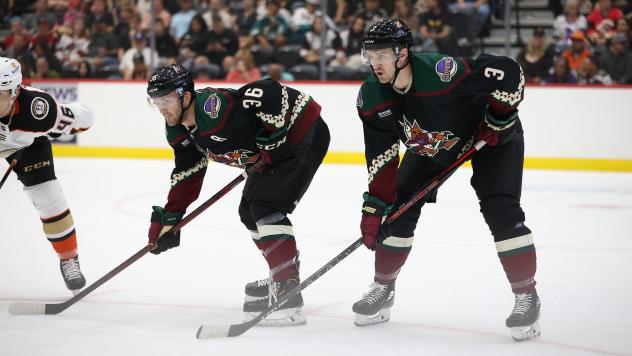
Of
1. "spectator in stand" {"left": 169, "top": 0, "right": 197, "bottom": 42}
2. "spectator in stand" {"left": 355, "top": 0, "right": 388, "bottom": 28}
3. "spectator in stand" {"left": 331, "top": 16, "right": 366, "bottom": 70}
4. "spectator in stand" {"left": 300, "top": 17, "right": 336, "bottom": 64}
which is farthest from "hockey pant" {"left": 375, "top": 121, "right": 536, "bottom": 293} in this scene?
"spectator in stand" {"left": 169, "top": 0, "right": 197, "bottom": 42}

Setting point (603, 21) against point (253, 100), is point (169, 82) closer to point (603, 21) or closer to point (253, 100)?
point (253, 100)

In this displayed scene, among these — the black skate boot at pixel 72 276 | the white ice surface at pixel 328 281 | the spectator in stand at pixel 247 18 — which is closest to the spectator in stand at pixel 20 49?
the spectator in stand at pixel 247 18

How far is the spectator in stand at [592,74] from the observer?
812 cm

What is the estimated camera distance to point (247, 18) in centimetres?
941

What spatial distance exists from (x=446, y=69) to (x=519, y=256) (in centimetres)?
68

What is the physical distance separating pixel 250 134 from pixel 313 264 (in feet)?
4.22

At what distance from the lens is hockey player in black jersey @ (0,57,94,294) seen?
3.72 m

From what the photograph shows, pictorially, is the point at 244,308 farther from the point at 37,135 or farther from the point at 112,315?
the point at 37,135

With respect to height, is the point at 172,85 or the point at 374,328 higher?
the point at 172,85

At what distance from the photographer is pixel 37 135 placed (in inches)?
150

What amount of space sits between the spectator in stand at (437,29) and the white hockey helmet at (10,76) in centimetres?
550

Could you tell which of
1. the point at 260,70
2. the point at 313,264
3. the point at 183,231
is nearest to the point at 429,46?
the point at 260,70

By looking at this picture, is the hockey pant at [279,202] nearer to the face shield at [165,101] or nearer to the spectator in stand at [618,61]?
the face shield at [165,101]

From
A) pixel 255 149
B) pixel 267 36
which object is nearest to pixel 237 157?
pixel 255 149
